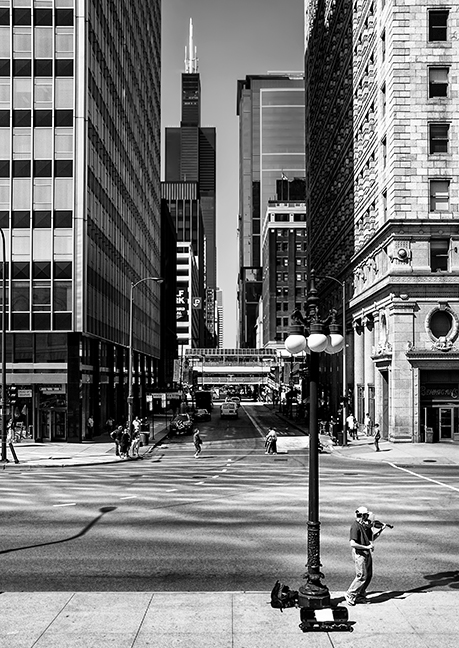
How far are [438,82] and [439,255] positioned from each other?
1225 cm

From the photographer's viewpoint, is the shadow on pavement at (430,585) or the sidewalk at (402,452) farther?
the sidewalk at (402,452)

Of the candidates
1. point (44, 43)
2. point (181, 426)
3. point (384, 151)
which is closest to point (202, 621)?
point (384, 151)

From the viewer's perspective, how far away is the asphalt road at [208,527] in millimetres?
15844

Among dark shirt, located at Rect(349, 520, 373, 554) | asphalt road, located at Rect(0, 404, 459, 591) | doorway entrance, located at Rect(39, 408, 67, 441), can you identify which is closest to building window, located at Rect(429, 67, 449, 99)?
asphalt road, located at Rect(0, 404, 459, 591)

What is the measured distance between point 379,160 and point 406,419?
19.8 metres

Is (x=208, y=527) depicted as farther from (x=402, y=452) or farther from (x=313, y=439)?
(x=402, y=452)

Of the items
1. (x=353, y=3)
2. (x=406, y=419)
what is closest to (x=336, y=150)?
(x=353, y=3)

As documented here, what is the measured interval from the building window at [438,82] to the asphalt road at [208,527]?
29.4 meters

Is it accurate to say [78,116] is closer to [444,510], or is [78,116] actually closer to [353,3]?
[353,3]

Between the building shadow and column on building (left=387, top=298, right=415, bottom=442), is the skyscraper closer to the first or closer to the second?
column on building (left=387, top=298, right=415, bottom=442)

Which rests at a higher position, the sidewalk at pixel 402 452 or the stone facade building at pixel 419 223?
the stone facade building at pixel 419 223

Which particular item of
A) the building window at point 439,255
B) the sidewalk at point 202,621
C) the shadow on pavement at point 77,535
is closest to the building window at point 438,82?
the building window at point 439,255

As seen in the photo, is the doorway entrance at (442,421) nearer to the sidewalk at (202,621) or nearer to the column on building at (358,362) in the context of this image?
the column on building at (358,362)

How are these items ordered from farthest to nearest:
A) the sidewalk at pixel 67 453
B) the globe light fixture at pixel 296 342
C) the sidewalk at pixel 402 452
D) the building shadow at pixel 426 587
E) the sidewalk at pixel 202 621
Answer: the sidewalk at pixel 402 452 → the sidewalk at pixel 67 453 → the building shadow at pixel 426 587 → the globe light fixture at pixel 296 342 → the sidewalk at pixel 202 621
